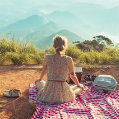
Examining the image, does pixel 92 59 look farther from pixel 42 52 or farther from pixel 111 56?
pixel 42 52

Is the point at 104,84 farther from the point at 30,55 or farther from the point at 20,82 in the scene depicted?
the point at 30,55

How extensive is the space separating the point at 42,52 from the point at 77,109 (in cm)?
467

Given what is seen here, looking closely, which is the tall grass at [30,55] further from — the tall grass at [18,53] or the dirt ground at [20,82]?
the dirt ground at [20,82]

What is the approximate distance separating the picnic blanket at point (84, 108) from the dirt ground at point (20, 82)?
0.64 ft

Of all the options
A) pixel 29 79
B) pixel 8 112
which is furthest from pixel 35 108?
pixel 29 79

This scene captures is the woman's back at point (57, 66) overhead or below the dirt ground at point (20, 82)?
overhead

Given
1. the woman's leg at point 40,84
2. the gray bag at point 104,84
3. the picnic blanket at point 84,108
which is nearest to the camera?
the picnic blanket at point 84,108

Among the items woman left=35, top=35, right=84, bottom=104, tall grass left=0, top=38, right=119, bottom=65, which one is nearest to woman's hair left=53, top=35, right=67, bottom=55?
woman left=35, top=35, right=84, bottom=104

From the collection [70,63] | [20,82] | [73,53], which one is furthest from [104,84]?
[73,53]

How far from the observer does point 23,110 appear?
3.33 m

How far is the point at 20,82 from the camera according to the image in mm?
4902

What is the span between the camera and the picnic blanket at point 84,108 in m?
3.05

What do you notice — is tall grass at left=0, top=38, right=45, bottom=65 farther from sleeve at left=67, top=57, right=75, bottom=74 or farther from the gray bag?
sleeve at left=67, top=57, right=75, bottom=74

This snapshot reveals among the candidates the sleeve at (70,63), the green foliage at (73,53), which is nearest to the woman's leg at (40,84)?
the sleeve at (70,63)
